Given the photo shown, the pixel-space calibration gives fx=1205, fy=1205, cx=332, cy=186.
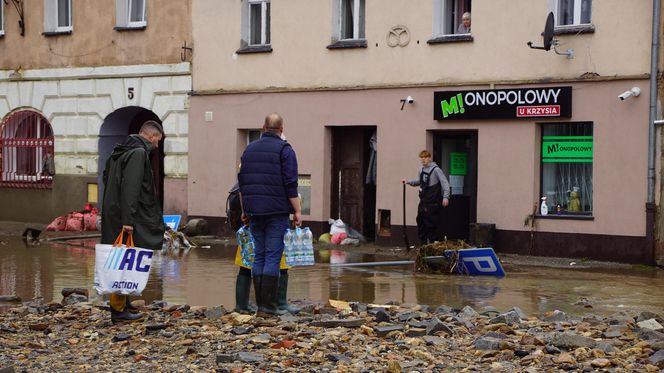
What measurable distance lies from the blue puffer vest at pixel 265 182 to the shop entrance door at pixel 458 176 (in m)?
9.92


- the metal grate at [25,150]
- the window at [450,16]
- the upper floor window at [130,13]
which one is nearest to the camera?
the window at [450,16]

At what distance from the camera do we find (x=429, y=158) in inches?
782

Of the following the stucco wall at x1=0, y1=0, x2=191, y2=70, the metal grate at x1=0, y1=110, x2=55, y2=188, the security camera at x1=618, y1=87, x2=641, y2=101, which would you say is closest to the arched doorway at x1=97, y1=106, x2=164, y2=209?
the stucco wall at x1=0, y1=0, x2=191, y2=70

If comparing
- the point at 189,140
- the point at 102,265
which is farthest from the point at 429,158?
the point at 102,265

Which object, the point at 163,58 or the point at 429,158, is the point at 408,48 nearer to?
the point at 429,158

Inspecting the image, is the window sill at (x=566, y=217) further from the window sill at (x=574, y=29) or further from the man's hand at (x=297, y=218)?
the man's hand at (x=297, y=218)

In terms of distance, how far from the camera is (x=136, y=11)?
2591 centimetres

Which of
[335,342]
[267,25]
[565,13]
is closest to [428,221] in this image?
[565,13]

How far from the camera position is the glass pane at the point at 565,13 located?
20016mm

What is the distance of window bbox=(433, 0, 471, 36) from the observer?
2131 cm

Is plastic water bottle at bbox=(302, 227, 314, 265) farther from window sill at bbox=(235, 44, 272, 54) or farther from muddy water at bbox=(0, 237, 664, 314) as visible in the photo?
window sill at bbox=(235, 44, 272, 54)

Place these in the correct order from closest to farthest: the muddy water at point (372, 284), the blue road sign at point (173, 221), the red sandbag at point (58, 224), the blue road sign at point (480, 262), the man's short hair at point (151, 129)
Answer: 1. the man's short hair at point (151, 129)
2. the muddy water at point (372, 284)
3. the blue road sign at point (480, 262)
4. the blue road sign at point (173, 221)
5. the red sandbag at point (58, 224)

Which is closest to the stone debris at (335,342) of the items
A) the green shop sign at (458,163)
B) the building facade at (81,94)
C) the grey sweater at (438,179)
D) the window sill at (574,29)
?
the grey sweater at (438,179)

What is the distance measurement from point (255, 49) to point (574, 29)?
683 centimetres
